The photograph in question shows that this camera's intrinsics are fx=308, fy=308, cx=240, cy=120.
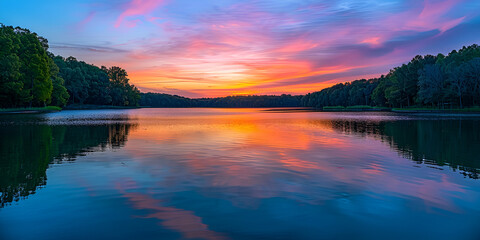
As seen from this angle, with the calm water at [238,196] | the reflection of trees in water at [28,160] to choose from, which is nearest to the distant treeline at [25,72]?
the reflection of trees in water at [28,160]

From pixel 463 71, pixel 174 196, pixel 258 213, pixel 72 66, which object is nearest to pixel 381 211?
pixel 258 213

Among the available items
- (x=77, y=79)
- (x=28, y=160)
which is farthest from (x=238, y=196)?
(x=77, y=79)

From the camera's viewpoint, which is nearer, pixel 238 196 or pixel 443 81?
pixel 238 196

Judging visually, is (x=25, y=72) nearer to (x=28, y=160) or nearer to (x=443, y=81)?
(x=28, y=160)

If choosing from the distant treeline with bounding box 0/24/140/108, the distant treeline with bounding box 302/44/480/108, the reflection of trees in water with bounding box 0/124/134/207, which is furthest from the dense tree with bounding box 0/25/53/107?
the distant treeline with bounding box 302/44/480/108

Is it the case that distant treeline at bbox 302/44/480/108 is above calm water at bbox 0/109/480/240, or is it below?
above

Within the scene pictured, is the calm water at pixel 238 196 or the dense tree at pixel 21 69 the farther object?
the dense tree at pixel 21 69

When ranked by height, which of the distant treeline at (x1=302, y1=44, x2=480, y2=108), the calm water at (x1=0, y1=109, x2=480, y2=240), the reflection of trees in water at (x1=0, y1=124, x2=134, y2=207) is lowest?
the calm water at (x1=0, y1=109, x2=480, y2=240)

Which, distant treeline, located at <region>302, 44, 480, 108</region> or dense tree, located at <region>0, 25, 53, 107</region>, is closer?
dense tree, located at <region>0, 25, 53, 107</region>

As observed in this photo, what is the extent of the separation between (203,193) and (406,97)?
119m

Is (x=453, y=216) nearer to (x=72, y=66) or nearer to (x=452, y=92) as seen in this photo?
(x=452, y=92)

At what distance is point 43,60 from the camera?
76.4 meters

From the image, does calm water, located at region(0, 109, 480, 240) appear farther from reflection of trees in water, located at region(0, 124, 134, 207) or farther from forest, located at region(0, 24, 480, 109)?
forest, located at region(0, 24, 480, 109)

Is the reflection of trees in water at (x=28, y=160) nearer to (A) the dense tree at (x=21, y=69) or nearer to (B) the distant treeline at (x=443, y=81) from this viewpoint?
(A) the dense tree at (x=21, y=69)
